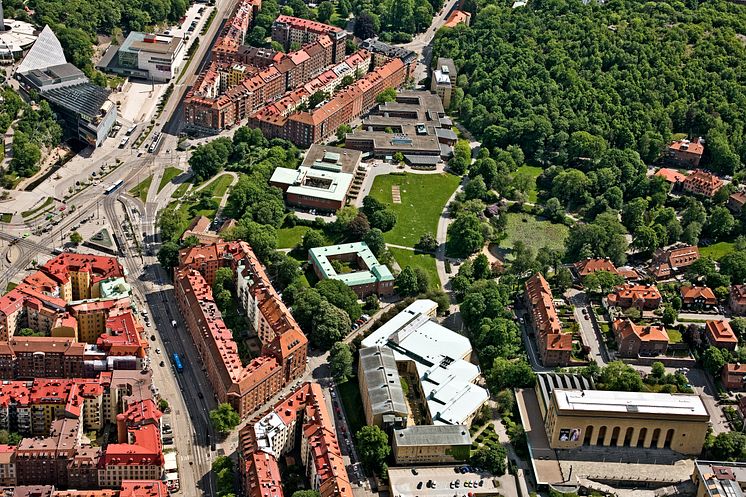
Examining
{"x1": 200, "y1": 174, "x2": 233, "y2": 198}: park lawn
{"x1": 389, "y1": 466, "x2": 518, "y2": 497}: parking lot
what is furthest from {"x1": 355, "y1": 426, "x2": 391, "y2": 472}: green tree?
{"x1": 200, "y1": 174, "x2": 233, "y2": 198}: park lawn

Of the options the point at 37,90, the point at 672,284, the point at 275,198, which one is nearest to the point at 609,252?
the point at 672,284

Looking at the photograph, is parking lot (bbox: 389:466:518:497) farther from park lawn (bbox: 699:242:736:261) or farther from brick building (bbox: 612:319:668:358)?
park lawn (bbox: 699:242:736:261)

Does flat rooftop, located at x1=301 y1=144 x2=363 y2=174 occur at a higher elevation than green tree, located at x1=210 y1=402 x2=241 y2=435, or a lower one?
higher

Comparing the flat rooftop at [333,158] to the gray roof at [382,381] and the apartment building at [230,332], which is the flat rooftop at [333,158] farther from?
the gray roof at [382,381]

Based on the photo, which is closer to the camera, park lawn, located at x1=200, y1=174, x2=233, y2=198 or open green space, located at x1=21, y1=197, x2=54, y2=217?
open green space, located at x1=21, y1=197, x2=54, y2=217

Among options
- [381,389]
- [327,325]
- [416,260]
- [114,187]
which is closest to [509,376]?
[381,389]

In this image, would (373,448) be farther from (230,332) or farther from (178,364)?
(178,364)

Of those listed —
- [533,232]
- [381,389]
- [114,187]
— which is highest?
[381,389]

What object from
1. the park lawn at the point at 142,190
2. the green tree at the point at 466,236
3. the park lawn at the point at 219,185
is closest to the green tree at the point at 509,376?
the green tree at the point at 466,236
